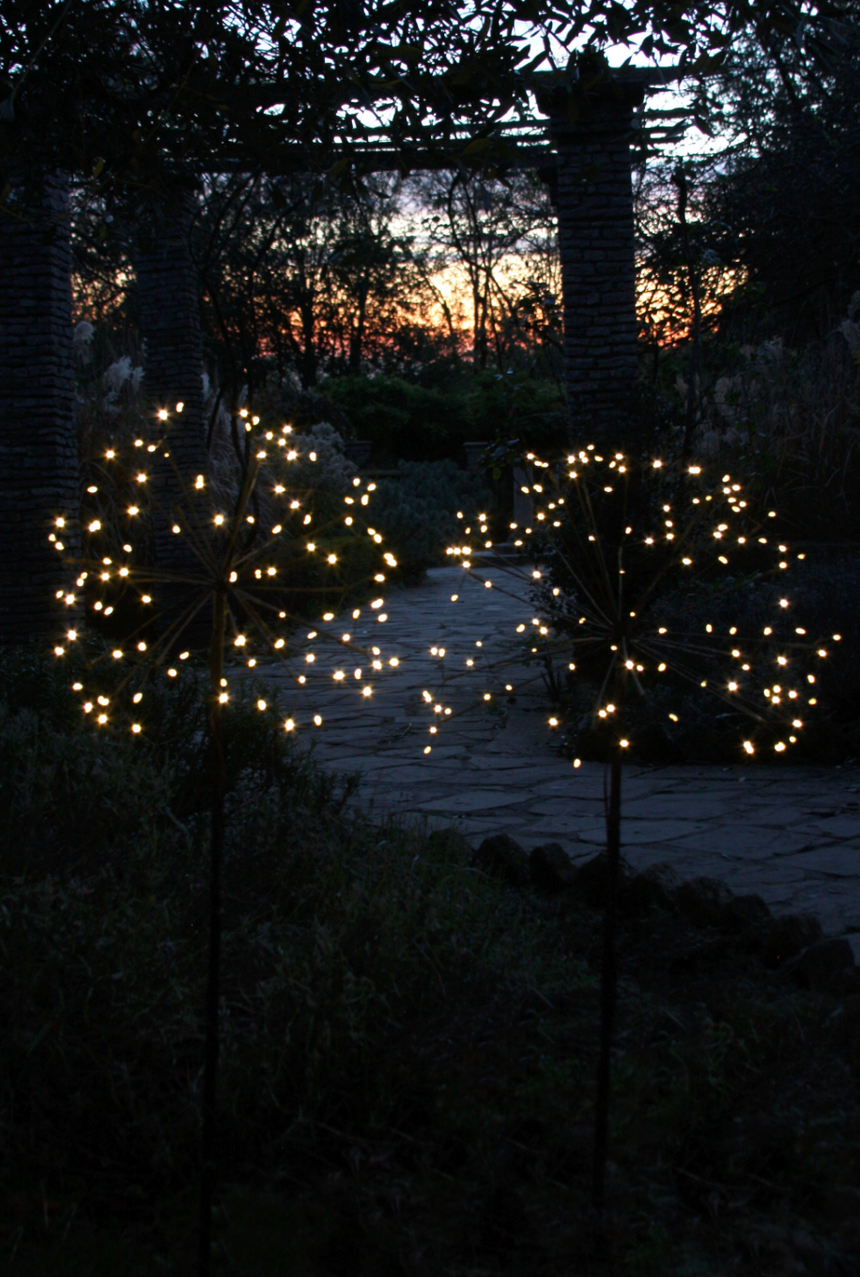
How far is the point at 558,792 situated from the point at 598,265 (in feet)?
15.7

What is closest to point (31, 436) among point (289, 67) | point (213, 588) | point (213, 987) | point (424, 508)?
point (289, 67)

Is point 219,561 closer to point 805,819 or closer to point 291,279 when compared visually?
point 805,819

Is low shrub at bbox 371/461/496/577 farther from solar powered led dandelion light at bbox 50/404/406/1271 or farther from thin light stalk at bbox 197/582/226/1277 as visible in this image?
thin light stalk at bbox 197/582/226/1277


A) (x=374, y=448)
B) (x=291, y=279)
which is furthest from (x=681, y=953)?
(x=291, y=279)

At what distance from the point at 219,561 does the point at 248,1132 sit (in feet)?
4.44

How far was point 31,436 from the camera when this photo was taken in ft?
25.1

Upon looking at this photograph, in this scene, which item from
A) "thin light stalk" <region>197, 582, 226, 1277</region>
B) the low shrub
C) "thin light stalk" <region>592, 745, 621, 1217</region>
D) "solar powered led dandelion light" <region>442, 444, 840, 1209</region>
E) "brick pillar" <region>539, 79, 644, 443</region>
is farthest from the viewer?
the low shrub

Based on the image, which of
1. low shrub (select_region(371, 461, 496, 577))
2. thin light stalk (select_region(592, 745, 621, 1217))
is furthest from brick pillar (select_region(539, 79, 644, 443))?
thin light stalk (select_region(592, 745, 621, 1217))

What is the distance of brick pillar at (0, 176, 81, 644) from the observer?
7.60 m

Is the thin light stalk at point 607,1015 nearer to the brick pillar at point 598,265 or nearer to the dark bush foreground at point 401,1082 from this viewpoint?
the dark bush foreground at point 401,1082

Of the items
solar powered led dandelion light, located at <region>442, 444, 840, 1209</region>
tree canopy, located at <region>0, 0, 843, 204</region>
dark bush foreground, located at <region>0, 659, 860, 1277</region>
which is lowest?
dark bush foreground, located at <region>0, 659, 860, 1277</region>

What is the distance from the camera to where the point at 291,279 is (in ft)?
110

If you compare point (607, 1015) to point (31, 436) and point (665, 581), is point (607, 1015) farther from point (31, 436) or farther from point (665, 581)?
point (31, 436)

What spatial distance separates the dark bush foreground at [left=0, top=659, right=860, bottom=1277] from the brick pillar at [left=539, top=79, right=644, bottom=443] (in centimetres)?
587
